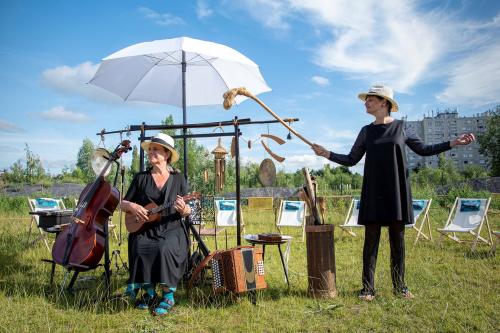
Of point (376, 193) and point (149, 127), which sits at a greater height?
point (149, 127)

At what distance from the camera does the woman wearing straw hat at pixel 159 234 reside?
3.75 meters

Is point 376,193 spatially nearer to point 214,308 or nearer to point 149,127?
point 214,308

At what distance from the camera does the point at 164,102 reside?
6277mm

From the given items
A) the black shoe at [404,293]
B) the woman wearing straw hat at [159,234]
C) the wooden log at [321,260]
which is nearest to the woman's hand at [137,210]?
the woman wearing straw hat at [159,234]

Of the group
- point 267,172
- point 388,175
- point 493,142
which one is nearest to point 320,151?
point 388,175

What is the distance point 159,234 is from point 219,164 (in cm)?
201

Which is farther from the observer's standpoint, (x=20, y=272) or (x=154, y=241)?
(x=20, y=272)

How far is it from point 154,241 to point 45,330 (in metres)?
1.16

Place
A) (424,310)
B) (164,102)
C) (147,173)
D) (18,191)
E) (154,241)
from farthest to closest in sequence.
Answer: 1. (18,191)
2. (164,102)
3. (147,173)
4. (154,241)
5. (424,310)

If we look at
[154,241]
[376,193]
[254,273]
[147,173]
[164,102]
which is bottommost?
[254,273]

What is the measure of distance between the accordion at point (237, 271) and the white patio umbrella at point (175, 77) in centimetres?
238

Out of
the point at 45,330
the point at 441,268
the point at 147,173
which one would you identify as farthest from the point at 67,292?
the point at 441,268

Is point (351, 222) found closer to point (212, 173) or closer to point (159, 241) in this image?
point (159, 241)

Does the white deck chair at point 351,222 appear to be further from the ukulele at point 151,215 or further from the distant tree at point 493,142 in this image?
the distant tree at point 493,142
